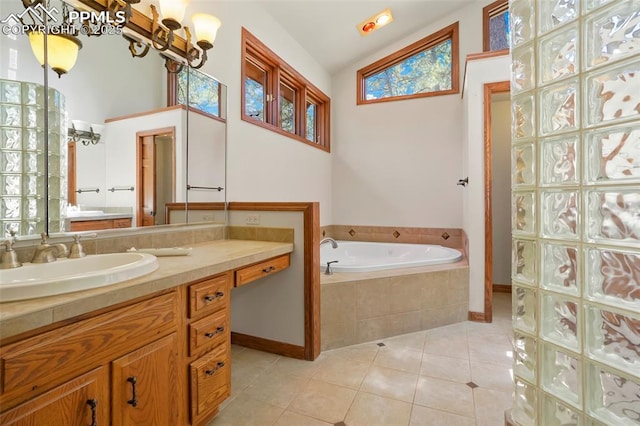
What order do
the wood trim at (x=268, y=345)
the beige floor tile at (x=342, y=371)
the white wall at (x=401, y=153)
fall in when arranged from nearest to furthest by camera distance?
1. the beige floor tile at (x=342, y=371)
2. the wood trim at (x=268, y=345)
3. the white wall at (x=401, y=153)

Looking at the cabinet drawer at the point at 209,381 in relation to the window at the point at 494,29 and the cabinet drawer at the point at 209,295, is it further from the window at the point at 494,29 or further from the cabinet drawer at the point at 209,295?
the window at the point at 494,29

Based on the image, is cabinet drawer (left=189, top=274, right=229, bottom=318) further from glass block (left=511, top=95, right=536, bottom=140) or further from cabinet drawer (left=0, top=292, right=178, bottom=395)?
glass block (left=511, top=95, right=536, bottom=140)

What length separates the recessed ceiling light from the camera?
320 centimetres

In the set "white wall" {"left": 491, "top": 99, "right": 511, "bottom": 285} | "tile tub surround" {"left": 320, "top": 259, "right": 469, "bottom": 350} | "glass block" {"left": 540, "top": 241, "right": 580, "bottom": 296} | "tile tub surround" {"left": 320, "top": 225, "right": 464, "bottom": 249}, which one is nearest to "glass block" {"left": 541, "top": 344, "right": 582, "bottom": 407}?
"glass block" {"left": 540, "top": 241, "right": 580, "bottom": 296}

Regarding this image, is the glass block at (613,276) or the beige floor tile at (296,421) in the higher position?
the glass block at (613,276)

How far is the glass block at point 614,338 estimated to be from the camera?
66 centimetres

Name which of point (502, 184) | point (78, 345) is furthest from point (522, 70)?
point (502, 184)

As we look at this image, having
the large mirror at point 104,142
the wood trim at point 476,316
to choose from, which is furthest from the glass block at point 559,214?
the wood trim at point 476,316

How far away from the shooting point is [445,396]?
5.37 ft

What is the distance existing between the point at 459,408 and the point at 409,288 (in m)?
0.99

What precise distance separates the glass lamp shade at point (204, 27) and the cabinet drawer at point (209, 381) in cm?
179

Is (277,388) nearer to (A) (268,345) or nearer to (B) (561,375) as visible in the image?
(A) (268,345)

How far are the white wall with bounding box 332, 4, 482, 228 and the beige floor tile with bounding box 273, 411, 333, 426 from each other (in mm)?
2804

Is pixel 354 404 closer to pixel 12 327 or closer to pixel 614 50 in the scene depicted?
pixel 12 327
